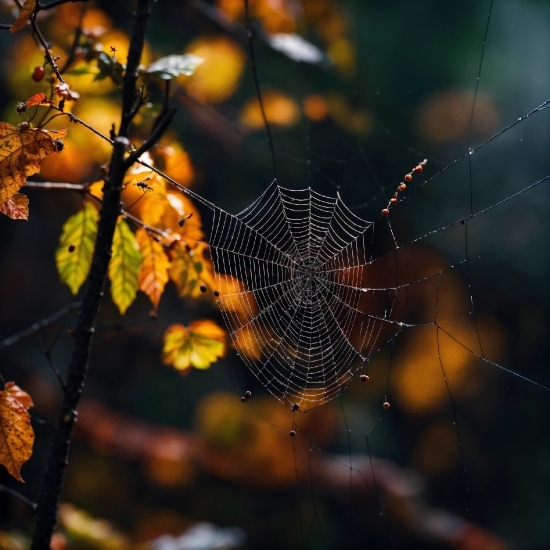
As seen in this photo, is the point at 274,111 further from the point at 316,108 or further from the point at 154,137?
the point at 154,137

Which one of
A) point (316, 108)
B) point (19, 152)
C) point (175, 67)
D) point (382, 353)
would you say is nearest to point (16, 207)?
point (19, 152)

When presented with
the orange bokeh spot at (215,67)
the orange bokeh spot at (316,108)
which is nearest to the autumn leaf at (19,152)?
the orange bokeh spot at (215,67)

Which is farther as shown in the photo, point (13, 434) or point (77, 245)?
point (77, 245)

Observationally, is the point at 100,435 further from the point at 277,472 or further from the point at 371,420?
the point at 371,420

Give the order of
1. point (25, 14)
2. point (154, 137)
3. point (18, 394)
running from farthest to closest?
point (18, 394)
point (25, 14)
point (154, 137)

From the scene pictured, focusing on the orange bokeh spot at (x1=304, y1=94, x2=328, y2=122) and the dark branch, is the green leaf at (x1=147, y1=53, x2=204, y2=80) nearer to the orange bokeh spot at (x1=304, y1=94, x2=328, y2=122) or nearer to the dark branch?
the dark branch

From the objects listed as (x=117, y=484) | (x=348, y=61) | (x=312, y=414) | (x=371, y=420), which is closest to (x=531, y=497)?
(x=371, y=420)

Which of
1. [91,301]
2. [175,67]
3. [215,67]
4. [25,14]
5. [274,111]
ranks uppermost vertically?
[274,111]
